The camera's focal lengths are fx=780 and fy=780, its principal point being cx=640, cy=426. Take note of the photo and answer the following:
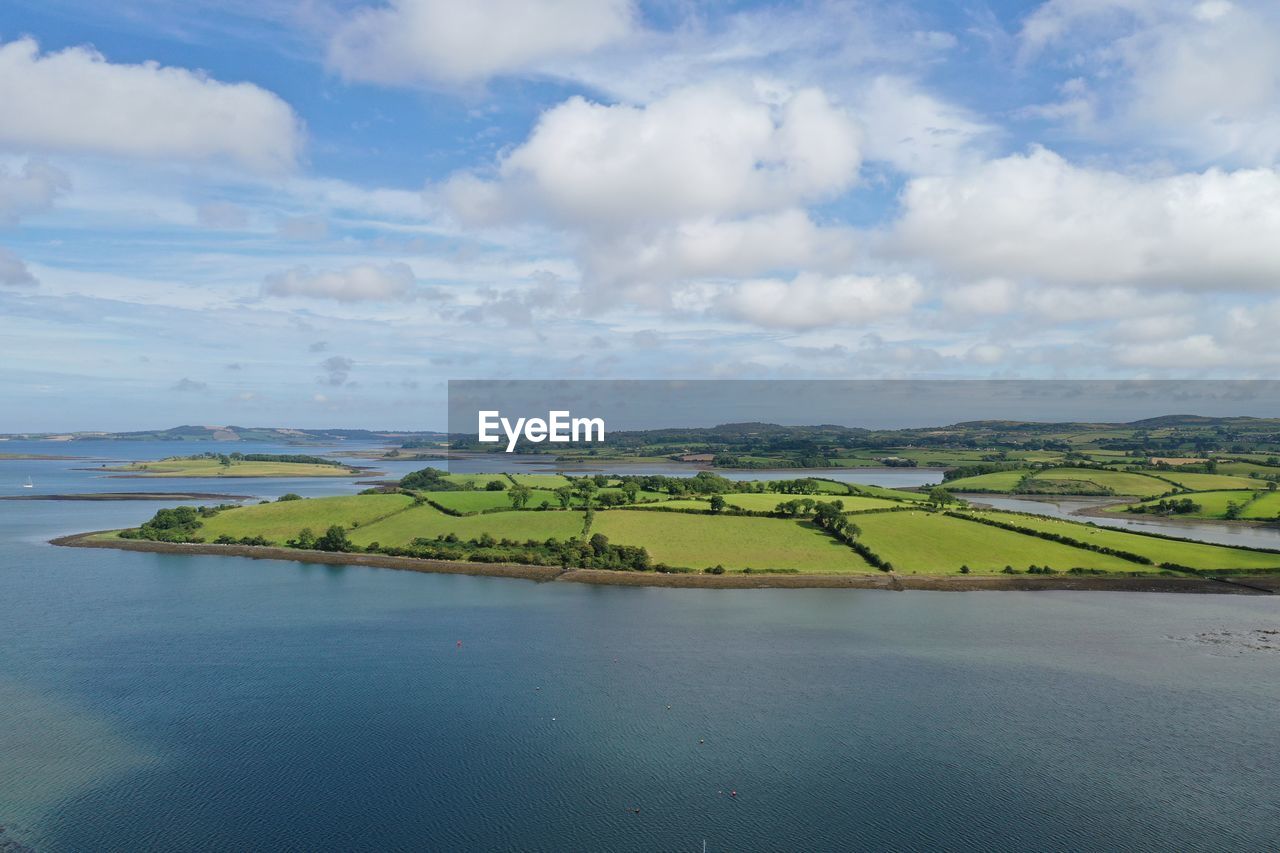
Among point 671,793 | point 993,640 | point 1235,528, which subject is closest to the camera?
point 671,793

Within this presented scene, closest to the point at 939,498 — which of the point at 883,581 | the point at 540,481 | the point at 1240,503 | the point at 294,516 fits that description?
the point at 883,581

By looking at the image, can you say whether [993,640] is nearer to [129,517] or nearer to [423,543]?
[423,543]

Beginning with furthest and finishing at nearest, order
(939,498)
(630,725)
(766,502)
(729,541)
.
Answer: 1. (939,498)
2. (766,502)
3. (729,541)
4. (630,725)

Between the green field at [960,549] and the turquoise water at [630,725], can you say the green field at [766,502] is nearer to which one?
the green field at [960,549]

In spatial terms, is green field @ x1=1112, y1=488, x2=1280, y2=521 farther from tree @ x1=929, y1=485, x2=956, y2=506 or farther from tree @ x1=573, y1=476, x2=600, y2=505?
tree @ x1=573, y1=476, x2=600, y2=505

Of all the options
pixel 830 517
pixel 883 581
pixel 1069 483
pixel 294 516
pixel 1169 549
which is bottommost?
pixel 883 581

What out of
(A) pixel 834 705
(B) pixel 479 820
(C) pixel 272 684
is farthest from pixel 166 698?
(A) pixel 834 705

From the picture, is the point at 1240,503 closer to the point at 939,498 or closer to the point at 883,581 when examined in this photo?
the point at 939,498
